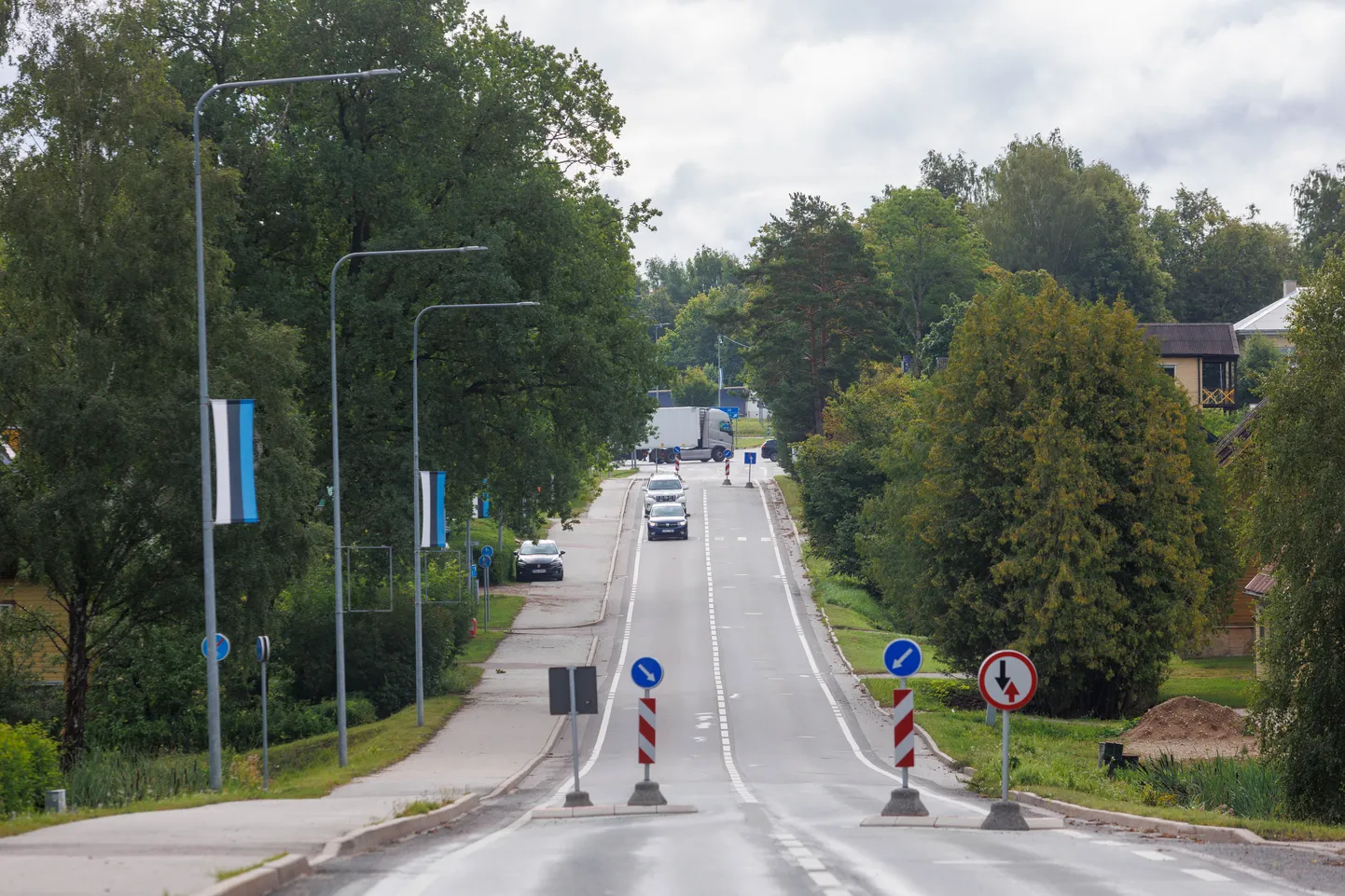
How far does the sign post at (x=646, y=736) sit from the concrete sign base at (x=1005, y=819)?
514 cm

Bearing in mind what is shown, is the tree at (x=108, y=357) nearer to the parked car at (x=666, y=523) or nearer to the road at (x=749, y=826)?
the road at (x=749, y=826)

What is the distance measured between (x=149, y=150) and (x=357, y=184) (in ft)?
28.4

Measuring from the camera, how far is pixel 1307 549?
950 inches

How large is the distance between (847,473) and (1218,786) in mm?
39860

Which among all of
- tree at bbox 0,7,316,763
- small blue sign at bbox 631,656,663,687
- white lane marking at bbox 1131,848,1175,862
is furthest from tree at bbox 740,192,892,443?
white lane marking at bbox 1131,848,1175,862

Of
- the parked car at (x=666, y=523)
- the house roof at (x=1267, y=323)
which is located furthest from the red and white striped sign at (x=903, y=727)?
the house roof at (x=1267, y=323)

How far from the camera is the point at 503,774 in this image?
2739cm

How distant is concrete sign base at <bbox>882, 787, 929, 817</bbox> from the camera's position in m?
18.5

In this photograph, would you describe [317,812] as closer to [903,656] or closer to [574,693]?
[574,693]

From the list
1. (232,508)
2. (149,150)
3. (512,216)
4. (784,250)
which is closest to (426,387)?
(512,216)

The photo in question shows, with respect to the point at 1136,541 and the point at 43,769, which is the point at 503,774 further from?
the point at 1136,541

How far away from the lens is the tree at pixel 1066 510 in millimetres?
37750

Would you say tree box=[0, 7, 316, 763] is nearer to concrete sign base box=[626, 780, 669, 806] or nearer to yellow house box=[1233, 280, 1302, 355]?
concrete sign base box=[626, 780, 669, 806]

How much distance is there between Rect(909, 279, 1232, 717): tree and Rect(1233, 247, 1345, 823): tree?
1229cm
